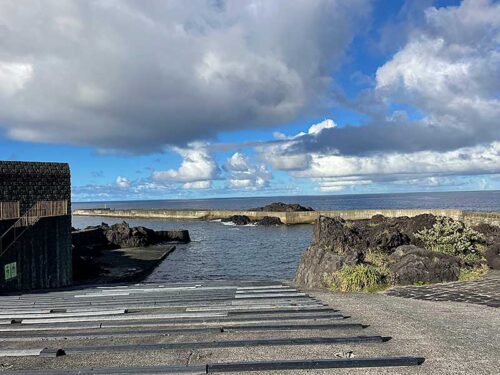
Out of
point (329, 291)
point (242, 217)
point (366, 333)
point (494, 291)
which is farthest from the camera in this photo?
point (242, 217)

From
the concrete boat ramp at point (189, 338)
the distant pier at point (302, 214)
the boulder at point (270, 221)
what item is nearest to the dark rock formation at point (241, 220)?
the boulder at point (270, 221)

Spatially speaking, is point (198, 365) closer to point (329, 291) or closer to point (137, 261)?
point (329, 291)

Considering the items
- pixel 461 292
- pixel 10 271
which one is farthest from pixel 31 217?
pixel 461 292

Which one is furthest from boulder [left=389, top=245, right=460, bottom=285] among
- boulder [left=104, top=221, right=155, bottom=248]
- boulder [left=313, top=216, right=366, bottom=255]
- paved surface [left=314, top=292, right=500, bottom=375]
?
boulder [left=104, top=221, right=155, bottom=248]

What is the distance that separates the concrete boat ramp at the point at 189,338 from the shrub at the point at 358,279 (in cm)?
329

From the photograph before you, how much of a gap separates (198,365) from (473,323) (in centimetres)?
536

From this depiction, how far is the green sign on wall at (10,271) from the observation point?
50.4ft

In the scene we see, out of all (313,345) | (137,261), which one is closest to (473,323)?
(313,345)

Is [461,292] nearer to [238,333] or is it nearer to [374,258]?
[374,258]

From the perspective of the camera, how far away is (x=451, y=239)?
17234 mm

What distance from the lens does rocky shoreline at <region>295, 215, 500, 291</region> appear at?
12914mm

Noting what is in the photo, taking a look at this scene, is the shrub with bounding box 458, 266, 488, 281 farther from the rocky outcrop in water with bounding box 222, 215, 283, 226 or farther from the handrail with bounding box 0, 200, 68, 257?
the rocky outcrop in water with bounding box 222, 215, 283, 226

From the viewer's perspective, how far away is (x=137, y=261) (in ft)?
107

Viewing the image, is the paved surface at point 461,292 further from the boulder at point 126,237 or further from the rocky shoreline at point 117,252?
the boulder at point 126,237
